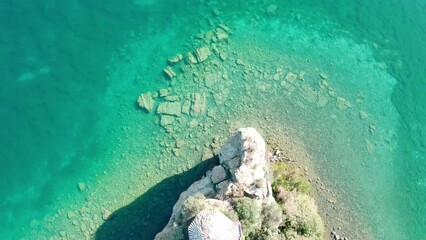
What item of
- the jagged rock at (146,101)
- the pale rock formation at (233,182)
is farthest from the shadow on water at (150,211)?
the jagged rock at (146,101)

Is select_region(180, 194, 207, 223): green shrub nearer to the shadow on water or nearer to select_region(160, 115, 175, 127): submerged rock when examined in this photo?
the shadow on water

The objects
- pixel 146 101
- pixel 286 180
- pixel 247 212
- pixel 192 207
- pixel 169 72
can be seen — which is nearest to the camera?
pixel 247 212

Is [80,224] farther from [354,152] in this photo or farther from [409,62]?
[409,62]

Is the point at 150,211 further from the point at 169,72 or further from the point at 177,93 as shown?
the point at 169,72

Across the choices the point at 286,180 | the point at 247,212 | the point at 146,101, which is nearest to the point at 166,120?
the point at 146,101

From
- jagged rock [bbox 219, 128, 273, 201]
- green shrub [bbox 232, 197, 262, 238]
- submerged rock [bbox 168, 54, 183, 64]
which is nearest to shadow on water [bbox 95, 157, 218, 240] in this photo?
jagged rock [bbox 219, 128, 273, 201]
